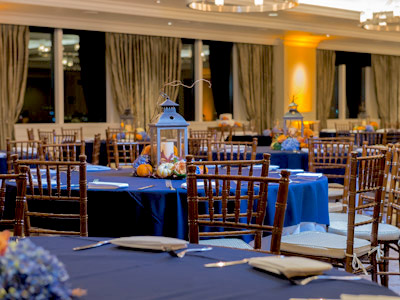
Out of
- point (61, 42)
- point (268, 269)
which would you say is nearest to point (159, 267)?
point (268, 269)

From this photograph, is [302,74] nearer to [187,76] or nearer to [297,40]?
[297,40]

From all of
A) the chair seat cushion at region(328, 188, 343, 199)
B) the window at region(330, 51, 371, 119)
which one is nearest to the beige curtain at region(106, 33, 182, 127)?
the window at region(330, 51, 371, 119)

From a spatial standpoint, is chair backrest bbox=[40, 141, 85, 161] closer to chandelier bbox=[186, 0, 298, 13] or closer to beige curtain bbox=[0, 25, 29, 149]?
chandelier bbox=[186, 0, 298, 13]

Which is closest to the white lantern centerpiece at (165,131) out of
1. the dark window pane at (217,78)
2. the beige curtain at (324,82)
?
the dark window pane at (217,78)

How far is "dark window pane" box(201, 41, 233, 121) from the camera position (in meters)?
15.6

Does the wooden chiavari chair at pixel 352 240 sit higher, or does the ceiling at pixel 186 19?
the ceiling at pixel 186 19

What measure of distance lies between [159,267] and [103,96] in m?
12.4

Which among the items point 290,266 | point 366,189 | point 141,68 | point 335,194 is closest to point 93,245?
point 290,266

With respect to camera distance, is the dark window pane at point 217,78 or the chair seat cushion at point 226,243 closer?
the chair seat cushion at point 226,243

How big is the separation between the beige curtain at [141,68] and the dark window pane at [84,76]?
0.33 m

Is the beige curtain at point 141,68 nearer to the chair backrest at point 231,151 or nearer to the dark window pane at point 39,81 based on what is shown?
the dark window pane at point 39,81

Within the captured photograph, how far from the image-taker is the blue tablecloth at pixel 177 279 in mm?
1474

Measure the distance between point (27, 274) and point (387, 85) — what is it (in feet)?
65.3

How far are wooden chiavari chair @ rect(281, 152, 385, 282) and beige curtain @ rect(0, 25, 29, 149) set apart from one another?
971 centimetres
